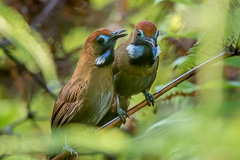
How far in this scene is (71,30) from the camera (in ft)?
7.95

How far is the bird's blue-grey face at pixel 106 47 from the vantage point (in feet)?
3.85

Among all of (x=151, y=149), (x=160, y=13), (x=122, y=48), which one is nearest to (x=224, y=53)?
(x=151, y=149)

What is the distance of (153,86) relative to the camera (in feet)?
5.17

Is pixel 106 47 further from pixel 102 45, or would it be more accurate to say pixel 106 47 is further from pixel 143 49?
pixel 143 49

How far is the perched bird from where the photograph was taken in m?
1.31

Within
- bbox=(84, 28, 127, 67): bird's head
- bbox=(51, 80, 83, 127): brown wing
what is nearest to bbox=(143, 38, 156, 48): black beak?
bbox=(84, 28, 127, 67): bird's head

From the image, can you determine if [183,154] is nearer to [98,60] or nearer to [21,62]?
[98,60]

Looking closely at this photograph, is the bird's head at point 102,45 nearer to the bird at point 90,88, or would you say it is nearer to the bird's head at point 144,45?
the bird at point 90,88

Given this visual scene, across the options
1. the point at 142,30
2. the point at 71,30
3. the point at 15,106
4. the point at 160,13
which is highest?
the point at 142,30

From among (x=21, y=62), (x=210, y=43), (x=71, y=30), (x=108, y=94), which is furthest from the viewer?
(x=71, y=30)

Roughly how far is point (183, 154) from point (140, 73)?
97 cm

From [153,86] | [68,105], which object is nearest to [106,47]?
[68,105]

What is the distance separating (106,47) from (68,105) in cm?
25

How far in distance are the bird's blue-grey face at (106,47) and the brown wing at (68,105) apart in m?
0.11
